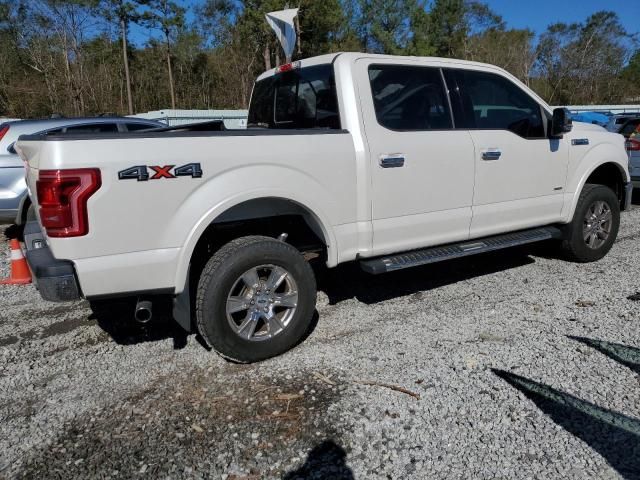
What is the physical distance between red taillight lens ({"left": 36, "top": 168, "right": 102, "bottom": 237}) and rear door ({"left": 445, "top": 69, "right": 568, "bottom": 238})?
3.02 metres

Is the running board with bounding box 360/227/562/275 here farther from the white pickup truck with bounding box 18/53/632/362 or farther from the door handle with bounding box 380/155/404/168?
the door handle with bounding box 380/155/404/168

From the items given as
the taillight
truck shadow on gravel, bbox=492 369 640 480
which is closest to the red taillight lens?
truck shadow on gravel, bbox=492 369 640 480

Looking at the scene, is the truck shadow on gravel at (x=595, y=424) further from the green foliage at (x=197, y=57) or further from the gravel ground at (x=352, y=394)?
the green foliage at (x=197, y=57)

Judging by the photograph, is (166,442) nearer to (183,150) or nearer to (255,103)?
(183,150)

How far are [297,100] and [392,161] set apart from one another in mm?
1109

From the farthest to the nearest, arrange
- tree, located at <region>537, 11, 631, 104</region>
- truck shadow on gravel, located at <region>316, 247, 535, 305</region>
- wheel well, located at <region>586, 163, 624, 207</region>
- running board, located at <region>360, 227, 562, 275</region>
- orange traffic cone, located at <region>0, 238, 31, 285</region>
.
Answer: tree, located at <region>537, 11, 631, 104</region> → wheel well, located at <region>586, 163, 624, 207</region> → truck shadow on gravel, located at <region>316, 247, 535, 305</region> → orange traffic cone, located at <region>0, 238, 31, 285</region> → running board, located at <region>360, 227, 562, 275</region>

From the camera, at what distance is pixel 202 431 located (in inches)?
113

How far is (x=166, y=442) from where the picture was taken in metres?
2.78

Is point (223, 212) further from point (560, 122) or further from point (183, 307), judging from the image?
point (560, 122)

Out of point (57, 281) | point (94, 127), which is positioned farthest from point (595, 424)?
point (94, 127)

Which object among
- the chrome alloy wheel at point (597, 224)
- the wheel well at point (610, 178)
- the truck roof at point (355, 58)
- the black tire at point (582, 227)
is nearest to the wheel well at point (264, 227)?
the truck roof at point (355, 58)

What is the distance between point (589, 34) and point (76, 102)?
38.8 m

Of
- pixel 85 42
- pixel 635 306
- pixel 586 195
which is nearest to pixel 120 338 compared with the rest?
pixel 635 306

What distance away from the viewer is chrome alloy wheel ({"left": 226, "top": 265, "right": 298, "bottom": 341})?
351 centimetres
